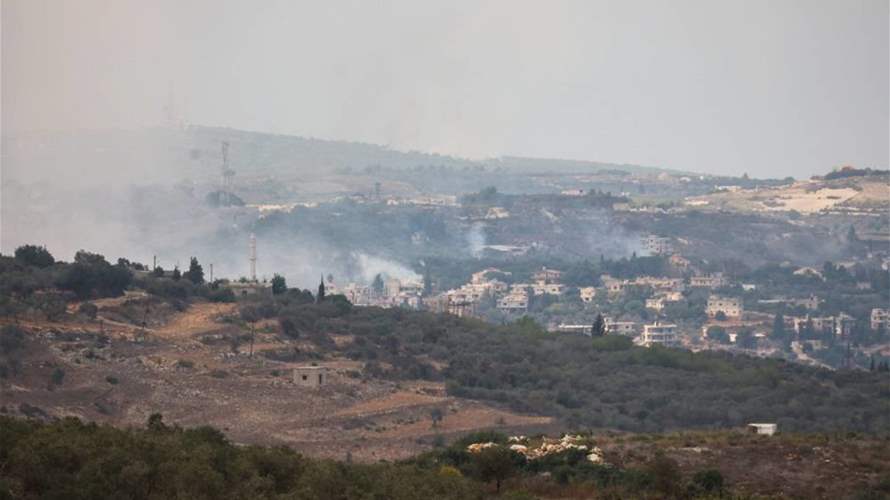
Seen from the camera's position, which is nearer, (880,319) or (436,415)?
(436,415)

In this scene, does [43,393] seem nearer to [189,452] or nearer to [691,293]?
[189,452]

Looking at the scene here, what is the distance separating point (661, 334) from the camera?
545ft

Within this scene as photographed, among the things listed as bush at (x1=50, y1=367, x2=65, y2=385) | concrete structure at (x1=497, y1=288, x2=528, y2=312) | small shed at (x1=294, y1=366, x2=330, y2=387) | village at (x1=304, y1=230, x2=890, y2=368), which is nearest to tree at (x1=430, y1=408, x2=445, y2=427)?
small shed at (x1=294, y1=366, x2=330, y2=387)

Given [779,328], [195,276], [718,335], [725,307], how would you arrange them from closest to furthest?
[195,276]
[718,335]
[779,328]
[725,307]

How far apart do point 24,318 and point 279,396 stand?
9.47 metres

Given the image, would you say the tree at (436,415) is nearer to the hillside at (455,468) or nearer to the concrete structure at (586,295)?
the hillside at (455,468)

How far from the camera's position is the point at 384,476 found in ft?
167

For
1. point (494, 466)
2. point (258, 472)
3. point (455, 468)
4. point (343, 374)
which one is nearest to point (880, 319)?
point (343, 374)

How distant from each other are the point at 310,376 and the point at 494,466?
1184 inches

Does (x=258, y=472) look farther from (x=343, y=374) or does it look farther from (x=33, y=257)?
(x=33, y=257)

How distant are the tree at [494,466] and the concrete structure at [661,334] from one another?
336 ft

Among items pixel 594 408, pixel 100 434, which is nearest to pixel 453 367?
pixel 594 408

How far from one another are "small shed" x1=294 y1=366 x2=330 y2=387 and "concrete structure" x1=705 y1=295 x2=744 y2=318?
101m

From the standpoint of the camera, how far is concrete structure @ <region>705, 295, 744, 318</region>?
7352 inches
